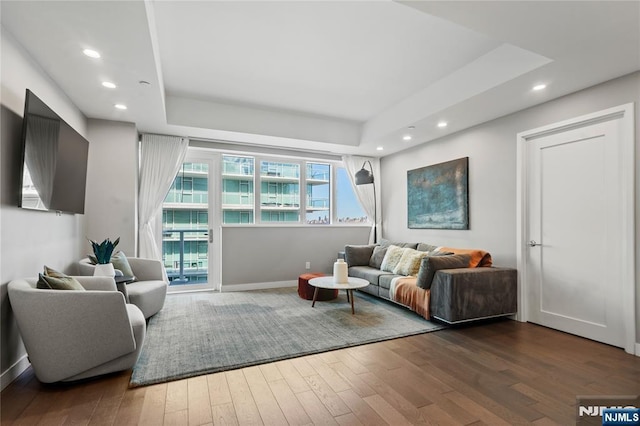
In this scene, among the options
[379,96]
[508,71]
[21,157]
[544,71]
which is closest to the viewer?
[21,157]

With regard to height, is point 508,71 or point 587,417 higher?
point 508,71

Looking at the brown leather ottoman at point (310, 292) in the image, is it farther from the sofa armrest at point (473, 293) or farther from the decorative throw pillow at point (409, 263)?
the sofa armrest at point (473, 293)

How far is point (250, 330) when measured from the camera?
3.31 metres

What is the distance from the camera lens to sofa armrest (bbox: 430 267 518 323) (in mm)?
3349

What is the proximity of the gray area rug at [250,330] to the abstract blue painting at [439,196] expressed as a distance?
1.55m

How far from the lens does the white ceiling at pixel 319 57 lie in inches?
82.6

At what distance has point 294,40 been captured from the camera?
2.94 meters

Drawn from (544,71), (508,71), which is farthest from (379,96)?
(544,71)

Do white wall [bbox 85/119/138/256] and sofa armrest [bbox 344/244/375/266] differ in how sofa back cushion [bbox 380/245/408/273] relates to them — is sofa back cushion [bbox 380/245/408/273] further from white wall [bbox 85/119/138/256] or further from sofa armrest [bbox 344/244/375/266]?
white wall [bbox 85/119/138/256]

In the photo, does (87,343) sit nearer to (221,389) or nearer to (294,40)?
(221,389)

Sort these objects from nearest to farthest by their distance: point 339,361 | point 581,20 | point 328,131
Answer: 1. point 581,20
2. point 339,361
3. point 328,131

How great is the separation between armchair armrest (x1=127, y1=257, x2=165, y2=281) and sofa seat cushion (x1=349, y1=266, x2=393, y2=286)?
283 cm

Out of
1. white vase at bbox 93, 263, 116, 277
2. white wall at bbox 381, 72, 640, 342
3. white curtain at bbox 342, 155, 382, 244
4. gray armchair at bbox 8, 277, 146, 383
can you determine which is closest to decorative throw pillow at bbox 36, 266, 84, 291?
gray armchair at bbox 8, 277, 146, 383

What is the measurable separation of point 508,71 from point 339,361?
310cm
